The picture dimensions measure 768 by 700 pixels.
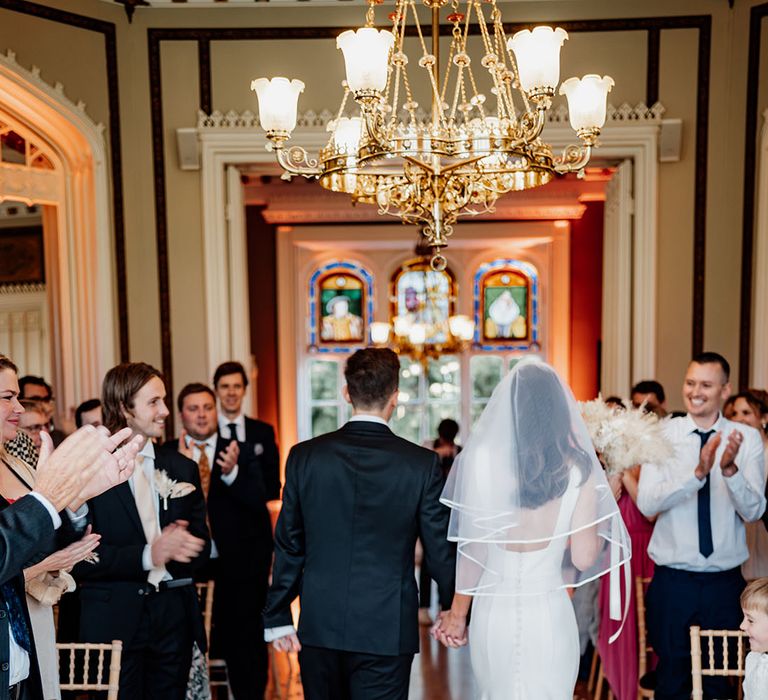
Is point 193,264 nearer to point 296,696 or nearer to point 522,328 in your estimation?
point 296,696

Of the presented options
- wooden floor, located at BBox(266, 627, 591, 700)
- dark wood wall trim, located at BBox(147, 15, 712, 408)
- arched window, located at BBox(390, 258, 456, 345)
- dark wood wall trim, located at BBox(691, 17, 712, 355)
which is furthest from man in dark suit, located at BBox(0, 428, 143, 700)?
arched window, located at BBox(390, 258, 456, 345)

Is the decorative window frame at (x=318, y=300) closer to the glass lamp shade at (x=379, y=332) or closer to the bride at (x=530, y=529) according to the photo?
the glass lamp shade at (x=379, y=332)

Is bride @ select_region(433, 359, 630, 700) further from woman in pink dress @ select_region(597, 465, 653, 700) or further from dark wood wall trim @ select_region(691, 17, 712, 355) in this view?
dark wood wall trim @ select_region(691, 17, 712, 355)

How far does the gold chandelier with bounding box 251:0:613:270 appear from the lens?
3.46 m

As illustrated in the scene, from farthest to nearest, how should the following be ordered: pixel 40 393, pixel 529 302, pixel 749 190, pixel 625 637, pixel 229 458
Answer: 1. pixel 529 302
2. pixel 749 190
3. pixel 40 393
4. pixel 229 458
5. pixel 625 637

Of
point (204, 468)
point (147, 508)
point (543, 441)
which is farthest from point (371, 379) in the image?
point (204, 468)

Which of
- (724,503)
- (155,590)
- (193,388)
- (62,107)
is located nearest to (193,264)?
(62,107)

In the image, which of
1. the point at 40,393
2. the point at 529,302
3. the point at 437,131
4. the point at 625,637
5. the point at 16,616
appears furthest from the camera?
the point at 529,302

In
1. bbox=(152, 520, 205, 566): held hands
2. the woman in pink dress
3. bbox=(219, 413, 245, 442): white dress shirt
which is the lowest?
the woman in pink dress

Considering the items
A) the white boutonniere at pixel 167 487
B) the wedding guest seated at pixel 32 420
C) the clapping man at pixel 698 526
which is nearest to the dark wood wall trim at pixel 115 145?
the wedding guest seated at pixel 32 420

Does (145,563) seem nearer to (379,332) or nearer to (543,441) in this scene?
(543,441)

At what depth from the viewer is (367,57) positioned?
335cm

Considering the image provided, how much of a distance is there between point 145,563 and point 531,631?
1447mm

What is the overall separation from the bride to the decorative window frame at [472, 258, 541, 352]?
32.2ft
